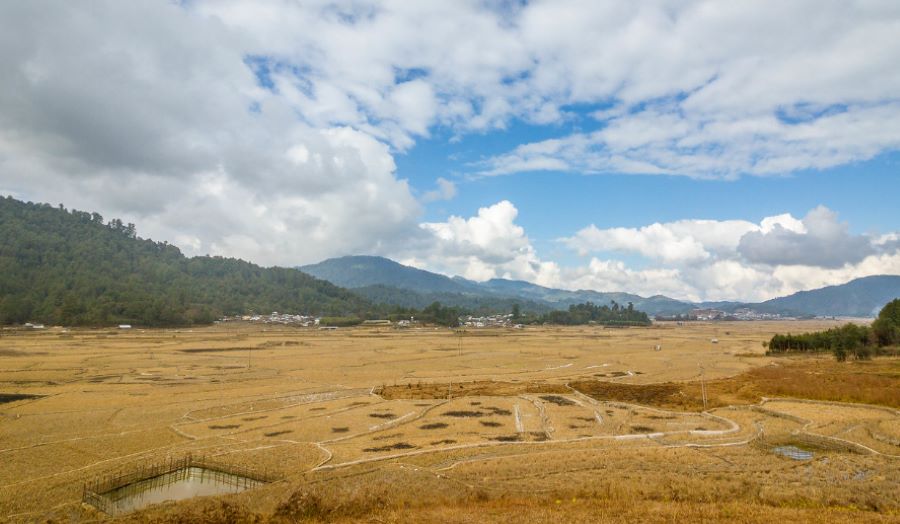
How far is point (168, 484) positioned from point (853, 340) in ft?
336

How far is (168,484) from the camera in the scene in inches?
1022

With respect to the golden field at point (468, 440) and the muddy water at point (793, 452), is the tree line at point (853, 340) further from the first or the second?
the muddy water at point (793, 452)

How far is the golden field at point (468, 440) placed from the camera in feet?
64.8

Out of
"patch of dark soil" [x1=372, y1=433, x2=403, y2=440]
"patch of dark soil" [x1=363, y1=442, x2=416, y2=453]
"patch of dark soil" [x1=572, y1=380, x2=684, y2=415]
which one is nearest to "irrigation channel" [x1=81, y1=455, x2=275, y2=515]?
"patch of dark soil" [x1=363, y1=442, x2=416, y2=453]

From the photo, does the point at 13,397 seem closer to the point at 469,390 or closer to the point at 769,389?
the point at 469,390

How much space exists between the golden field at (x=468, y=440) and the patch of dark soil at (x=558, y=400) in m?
0.44

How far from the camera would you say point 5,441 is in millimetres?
32188

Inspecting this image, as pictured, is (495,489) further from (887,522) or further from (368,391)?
(368,391)

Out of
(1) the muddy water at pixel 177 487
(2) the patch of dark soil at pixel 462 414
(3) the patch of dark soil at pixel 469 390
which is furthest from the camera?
(3) the patch of dark soil at pixel 469 390

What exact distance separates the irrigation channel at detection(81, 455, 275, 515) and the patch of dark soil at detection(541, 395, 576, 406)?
29152 mm

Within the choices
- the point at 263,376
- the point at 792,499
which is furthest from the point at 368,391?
the point at 792,499

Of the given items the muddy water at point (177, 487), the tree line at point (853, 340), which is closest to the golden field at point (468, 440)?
the muddy water at point (177, 487)

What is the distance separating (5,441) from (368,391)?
30.2m

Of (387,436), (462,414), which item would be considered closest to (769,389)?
(462,414)
